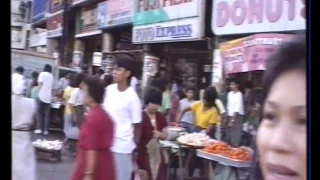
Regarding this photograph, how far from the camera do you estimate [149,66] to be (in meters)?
2.76

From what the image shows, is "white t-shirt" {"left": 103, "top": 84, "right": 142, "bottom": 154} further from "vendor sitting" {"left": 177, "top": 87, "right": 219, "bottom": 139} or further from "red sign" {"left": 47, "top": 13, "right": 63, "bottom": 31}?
"red sign" {"left": 47, "top": 13, "right": 63, "bottom": 31}

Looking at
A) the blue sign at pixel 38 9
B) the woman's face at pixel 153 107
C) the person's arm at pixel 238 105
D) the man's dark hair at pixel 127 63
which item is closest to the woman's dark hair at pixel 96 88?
the man's dark hair at pixel 127 63

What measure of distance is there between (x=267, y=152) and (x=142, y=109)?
→ 1.86ft

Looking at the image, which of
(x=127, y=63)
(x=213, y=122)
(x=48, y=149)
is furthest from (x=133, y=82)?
(x=48, y=149)

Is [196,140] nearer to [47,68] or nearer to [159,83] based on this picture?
[159,83]

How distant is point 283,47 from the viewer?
8.32 feet

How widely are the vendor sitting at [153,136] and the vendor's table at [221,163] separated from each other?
0.18m

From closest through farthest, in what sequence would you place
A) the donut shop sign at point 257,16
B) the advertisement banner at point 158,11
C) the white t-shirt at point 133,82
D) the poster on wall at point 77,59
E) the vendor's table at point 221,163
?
the donut shop sign at point 257,16 < the vendor's table at point 221,163 < the advertisement banner at point 158,11 < the white t-shirt at point 133,82 < the poster on wall at point 77,59

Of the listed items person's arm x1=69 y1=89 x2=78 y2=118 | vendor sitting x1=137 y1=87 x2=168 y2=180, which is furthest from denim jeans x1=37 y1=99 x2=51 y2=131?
vendor sitting x1=137 y1=87 x2=168 y2=180

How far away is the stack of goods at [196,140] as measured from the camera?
266 centimetres

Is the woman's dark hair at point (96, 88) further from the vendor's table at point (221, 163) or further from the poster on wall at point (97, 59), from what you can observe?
the vendor's table at point (221, 163)

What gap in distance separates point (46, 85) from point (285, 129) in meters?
1.08
